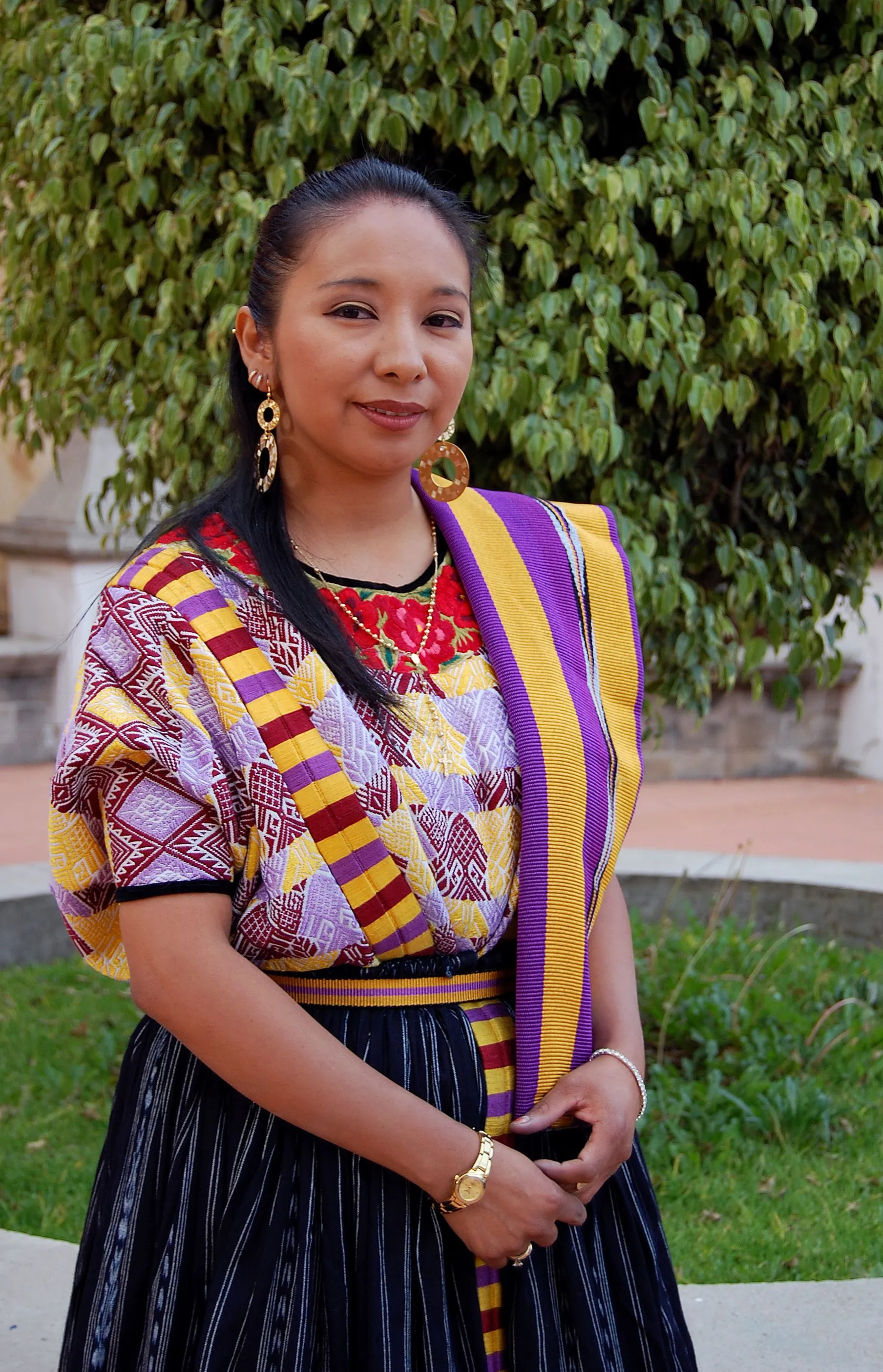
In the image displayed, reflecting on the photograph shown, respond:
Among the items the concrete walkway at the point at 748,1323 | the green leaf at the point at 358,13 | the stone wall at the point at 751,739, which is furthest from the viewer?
the stone wall at the point at 751,739

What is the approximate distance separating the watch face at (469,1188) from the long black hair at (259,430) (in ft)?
1.67

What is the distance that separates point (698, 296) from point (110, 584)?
6.63 ft

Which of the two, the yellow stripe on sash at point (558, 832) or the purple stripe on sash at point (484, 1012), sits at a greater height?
the yellow stripe on sash at point (558, 832)

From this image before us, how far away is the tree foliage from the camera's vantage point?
278 centimetres

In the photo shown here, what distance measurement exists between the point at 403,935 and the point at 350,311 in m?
0.69

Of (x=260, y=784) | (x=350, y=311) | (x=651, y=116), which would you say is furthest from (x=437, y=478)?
(x=651, y=116)

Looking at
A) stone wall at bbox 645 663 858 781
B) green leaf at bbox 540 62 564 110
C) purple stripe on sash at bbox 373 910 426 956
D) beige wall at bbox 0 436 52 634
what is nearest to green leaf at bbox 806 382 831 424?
green leaf at bbox 540 62 564 110

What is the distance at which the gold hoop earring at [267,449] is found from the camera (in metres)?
1.67

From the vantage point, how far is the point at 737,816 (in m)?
7.96

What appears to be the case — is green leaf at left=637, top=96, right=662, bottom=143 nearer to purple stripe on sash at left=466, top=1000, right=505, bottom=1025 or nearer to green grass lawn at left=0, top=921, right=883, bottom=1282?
purple stripe on sash at left=466, top=1000, right=505, bottom=1025

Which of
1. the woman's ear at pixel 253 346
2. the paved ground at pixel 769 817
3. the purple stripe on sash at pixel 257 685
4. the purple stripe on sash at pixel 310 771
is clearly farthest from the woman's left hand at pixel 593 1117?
the paved ground at pixel 769 817

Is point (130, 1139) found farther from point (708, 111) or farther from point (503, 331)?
point (708, 111)

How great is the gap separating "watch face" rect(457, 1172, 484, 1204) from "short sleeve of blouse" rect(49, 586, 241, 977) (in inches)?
15.2

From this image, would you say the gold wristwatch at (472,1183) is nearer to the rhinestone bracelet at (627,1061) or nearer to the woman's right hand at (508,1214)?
the woman's right hand at (508,1214)
